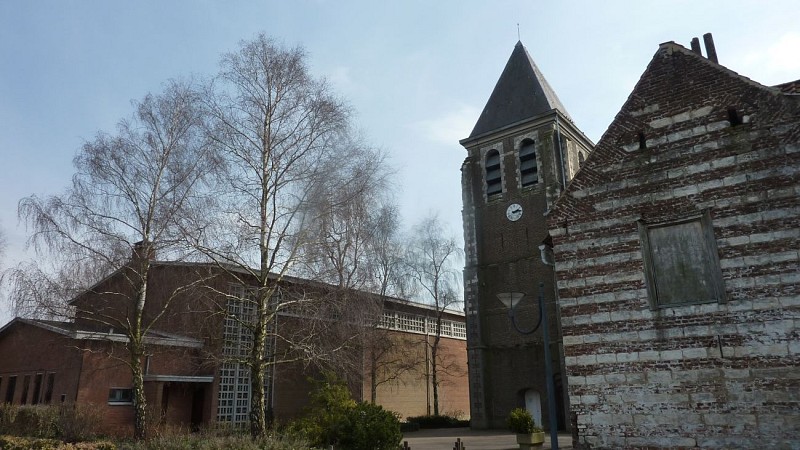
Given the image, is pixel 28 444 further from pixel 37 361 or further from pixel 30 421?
pixel 37 361

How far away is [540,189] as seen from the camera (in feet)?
93.0

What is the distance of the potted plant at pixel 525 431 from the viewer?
58.6ft

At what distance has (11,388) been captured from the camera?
23969 mm

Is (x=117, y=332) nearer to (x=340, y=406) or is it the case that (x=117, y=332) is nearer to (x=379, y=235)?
(x=340, y=406)

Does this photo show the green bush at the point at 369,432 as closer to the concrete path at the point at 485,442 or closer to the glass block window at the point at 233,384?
the concrete path at the point at 485,442

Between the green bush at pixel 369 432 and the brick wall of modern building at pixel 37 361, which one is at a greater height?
the brick wall of modern building at pixel 37 361

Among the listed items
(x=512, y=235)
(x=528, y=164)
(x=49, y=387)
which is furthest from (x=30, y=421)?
(x=528, y=164)

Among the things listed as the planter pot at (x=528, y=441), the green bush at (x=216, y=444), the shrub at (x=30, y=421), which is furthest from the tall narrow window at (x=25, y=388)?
the planter pot at (x=528, y=441)

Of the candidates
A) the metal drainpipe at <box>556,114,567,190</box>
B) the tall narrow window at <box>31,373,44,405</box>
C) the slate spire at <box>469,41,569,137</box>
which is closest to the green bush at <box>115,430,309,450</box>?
the tall narrow window at <box>31,373,44,405</box>

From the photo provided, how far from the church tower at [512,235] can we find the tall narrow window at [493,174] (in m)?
0.06

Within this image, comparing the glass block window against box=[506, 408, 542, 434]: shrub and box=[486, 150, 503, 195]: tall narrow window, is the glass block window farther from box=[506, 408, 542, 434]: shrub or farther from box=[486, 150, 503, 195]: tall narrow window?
box=[486, 150, 503, 195]: tall narrow window

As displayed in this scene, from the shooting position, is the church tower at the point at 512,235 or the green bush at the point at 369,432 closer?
the green bush at the point at 369,432

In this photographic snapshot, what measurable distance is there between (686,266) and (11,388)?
89.6ft

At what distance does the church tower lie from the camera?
26891 mm
